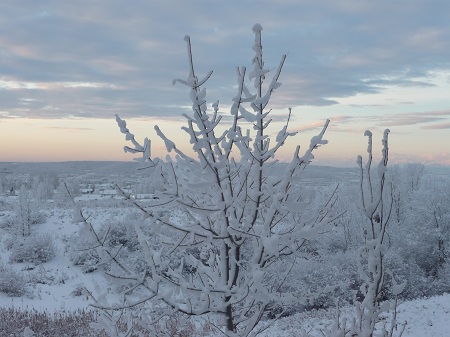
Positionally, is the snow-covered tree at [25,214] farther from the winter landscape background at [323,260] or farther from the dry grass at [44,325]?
the dry grass at [44,325]

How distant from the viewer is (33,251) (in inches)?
870

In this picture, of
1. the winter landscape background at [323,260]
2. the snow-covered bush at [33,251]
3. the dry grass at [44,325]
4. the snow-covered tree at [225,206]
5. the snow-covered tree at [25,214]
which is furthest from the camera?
the snow-covered tree at [25,214]

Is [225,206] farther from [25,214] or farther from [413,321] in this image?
[25,214]

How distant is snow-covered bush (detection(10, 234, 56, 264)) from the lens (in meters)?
22.1

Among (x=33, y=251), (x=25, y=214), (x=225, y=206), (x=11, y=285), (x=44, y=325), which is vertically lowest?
(x=11, y=285)

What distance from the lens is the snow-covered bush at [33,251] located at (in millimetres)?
22094

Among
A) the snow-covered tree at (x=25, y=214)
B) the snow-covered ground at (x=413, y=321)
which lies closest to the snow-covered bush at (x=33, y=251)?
the snow-covered tree at (x=25, y=214)

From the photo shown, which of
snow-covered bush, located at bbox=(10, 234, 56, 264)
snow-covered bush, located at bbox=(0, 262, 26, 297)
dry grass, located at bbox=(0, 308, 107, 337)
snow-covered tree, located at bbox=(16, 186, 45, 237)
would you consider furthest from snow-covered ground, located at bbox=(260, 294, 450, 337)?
snow-covered tree, located at bbox=(16, 186, 45, 237)

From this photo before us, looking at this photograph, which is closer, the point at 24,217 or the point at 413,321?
the point at 413,321

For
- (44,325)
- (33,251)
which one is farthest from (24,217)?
(44,325)

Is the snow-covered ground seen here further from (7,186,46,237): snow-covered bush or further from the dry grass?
(7,186,46,237): snow-covered bush

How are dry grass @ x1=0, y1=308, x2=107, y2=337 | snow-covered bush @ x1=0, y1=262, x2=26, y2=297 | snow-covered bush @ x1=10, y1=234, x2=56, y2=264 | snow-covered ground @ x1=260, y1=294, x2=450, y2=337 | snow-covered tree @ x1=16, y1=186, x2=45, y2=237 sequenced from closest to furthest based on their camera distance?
dry grass @ x1=0, y1=308, x2=107, y2=337 → snow-covered ground @ x1=260, y1=294, x2=450, y2=337 → snow-covered bush @ x1=0, y1=262, x2=26, y2=297 → snow-covered bush @ x1=10, y1=234, x2=56, y2=264 → snow-covered tree @ x1=16, y1=186, x2=45, y2=237

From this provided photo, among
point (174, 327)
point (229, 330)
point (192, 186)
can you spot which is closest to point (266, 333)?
point (174, 327)

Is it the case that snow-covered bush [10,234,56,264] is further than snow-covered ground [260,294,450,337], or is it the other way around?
snow-covered bush [10,234,56,264]
